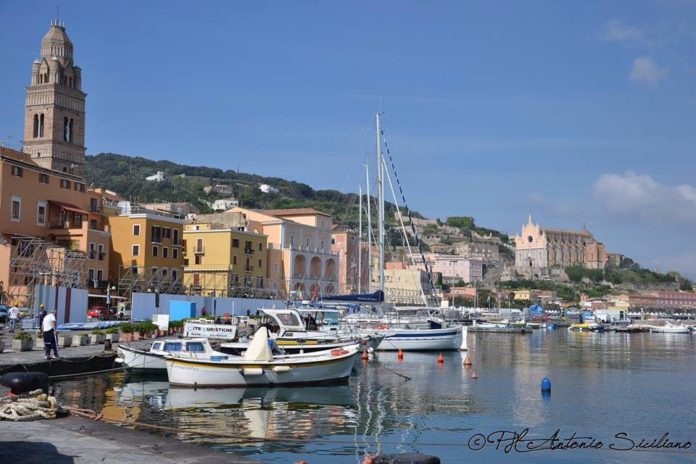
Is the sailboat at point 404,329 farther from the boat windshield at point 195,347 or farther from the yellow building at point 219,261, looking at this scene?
the boat windshield at point 195,347

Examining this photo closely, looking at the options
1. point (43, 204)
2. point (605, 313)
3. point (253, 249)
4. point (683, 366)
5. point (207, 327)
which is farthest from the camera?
point (605, 313)

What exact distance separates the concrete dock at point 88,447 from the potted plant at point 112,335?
75.8 ft

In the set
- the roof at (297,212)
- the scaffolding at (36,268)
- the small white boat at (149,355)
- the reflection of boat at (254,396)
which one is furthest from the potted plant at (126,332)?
the roof at (297,212)

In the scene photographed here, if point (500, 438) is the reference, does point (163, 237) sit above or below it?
above

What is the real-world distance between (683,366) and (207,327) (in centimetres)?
3332

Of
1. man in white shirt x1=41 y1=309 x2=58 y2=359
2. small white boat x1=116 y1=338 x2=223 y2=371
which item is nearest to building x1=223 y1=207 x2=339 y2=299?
small white boat x1=116 y1=338 x2=223 y2=371

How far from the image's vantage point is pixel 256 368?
3144 centimetres

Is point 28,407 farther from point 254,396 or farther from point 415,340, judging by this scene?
point 415,340

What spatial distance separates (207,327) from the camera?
40.5 meters

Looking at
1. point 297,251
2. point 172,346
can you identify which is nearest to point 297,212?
point 297,251

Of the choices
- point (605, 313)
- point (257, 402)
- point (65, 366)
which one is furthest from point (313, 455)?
point (605, 313)

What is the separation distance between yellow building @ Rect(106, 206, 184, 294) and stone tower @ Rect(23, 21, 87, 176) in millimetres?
38789

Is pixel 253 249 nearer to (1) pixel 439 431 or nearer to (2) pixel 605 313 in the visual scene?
(1) pixel 439 431

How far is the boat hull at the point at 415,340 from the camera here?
59.2 m
